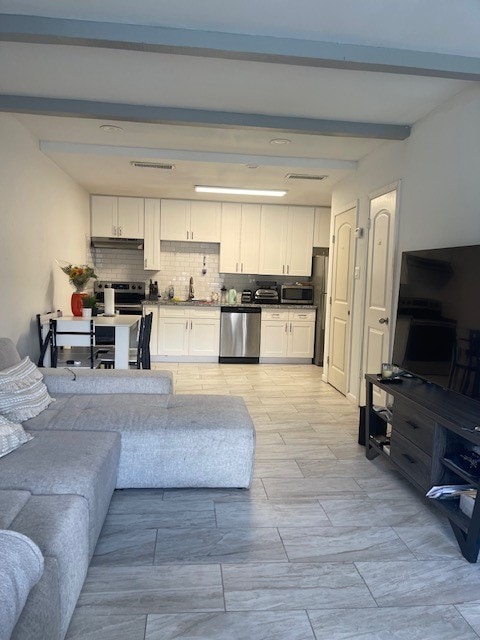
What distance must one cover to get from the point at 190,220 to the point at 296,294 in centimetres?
203

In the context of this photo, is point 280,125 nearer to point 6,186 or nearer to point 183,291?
point 6,186

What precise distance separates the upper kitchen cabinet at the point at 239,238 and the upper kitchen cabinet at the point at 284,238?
112 mm

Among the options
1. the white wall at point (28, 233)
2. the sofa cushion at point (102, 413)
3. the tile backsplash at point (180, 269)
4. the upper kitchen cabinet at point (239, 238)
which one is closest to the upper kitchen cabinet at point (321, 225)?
the upper kitchen cabinet at point (239, 238)

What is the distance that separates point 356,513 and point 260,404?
6.86 ft

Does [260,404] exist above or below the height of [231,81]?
below

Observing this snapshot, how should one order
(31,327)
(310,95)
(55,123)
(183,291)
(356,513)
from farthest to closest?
1. (183,291)
2. (31,327)
3. (55,123)
4. (310,95)
5. (356,513)

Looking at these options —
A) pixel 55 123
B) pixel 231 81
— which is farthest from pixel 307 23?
pixel 55 123

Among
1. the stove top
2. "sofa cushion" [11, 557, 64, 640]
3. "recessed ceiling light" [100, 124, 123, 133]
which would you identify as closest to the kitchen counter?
the stove top

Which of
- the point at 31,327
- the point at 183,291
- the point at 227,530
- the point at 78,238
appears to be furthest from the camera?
the point at 183,291

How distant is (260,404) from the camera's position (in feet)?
14.5

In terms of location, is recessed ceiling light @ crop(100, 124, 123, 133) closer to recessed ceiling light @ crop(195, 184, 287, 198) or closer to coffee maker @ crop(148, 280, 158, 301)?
recessed ceiling light @ crop(195, 184, 287, 198)

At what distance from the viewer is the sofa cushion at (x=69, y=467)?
1709mm

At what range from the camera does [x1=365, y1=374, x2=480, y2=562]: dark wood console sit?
2.04 m

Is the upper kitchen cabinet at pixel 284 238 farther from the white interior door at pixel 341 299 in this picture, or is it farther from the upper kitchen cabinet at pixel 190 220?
the white interior door at pixel 341 299
